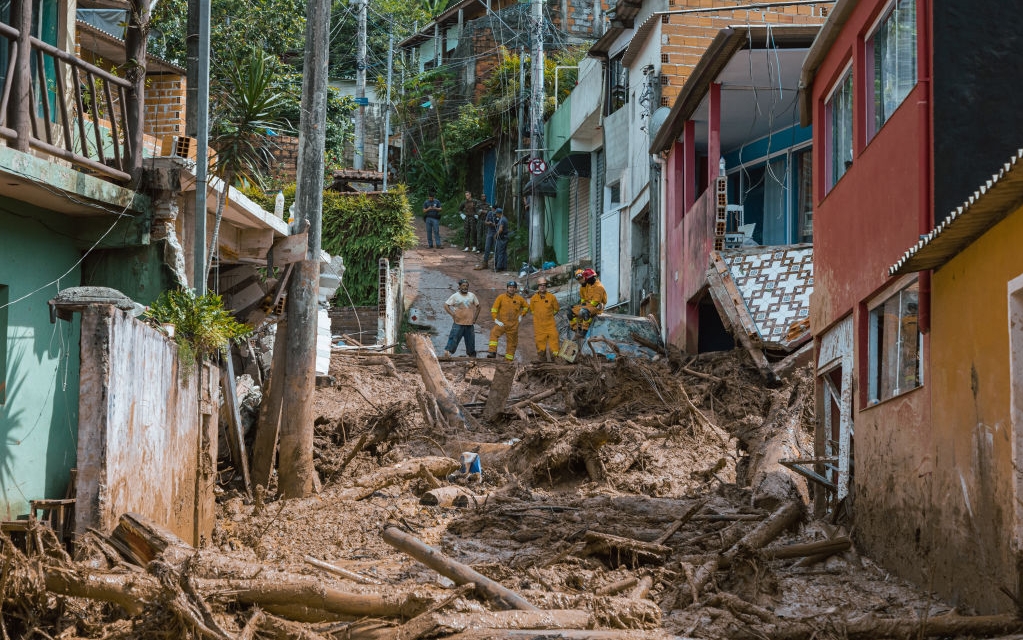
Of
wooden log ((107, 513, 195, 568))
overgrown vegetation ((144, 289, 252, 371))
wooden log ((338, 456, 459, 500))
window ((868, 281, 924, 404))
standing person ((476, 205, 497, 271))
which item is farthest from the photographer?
standing person ((476, 205, 497, 271))

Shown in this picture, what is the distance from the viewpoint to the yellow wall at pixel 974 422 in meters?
7.48

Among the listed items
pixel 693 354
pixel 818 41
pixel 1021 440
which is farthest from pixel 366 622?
pixel 693 354

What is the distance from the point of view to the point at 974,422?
8062mm

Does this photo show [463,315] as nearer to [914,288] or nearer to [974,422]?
[914,288]

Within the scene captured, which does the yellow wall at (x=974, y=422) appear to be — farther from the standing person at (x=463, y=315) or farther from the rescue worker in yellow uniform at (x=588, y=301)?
the standing person at (x=463, y=315)

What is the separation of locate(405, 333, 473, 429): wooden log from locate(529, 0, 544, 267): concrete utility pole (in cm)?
1857

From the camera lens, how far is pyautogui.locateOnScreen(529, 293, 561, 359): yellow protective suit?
928 inches

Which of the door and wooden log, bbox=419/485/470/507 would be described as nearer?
wooden log, bbox=419/485/470/507

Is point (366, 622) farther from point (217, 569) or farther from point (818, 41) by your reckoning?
point (818, 41)

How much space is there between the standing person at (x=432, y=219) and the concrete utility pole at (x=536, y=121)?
3711mm

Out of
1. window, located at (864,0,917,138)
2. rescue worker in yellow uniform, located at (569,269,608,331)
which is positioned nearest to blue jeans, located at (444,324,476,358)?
rescue worker in yellow uniform, located at (569,269,608,331)

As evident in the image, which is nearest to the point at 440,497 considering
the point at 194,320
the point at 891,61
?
the point at 194,320

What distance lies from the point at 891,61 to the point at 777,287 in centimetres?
783

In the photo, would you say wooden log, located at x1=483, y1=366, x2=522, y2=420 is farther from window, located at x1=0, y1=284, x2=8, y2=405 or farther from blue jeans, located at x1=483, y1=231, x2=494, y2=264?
blue jeans, located at x1=483, y1=231, x2=494, y2=264
